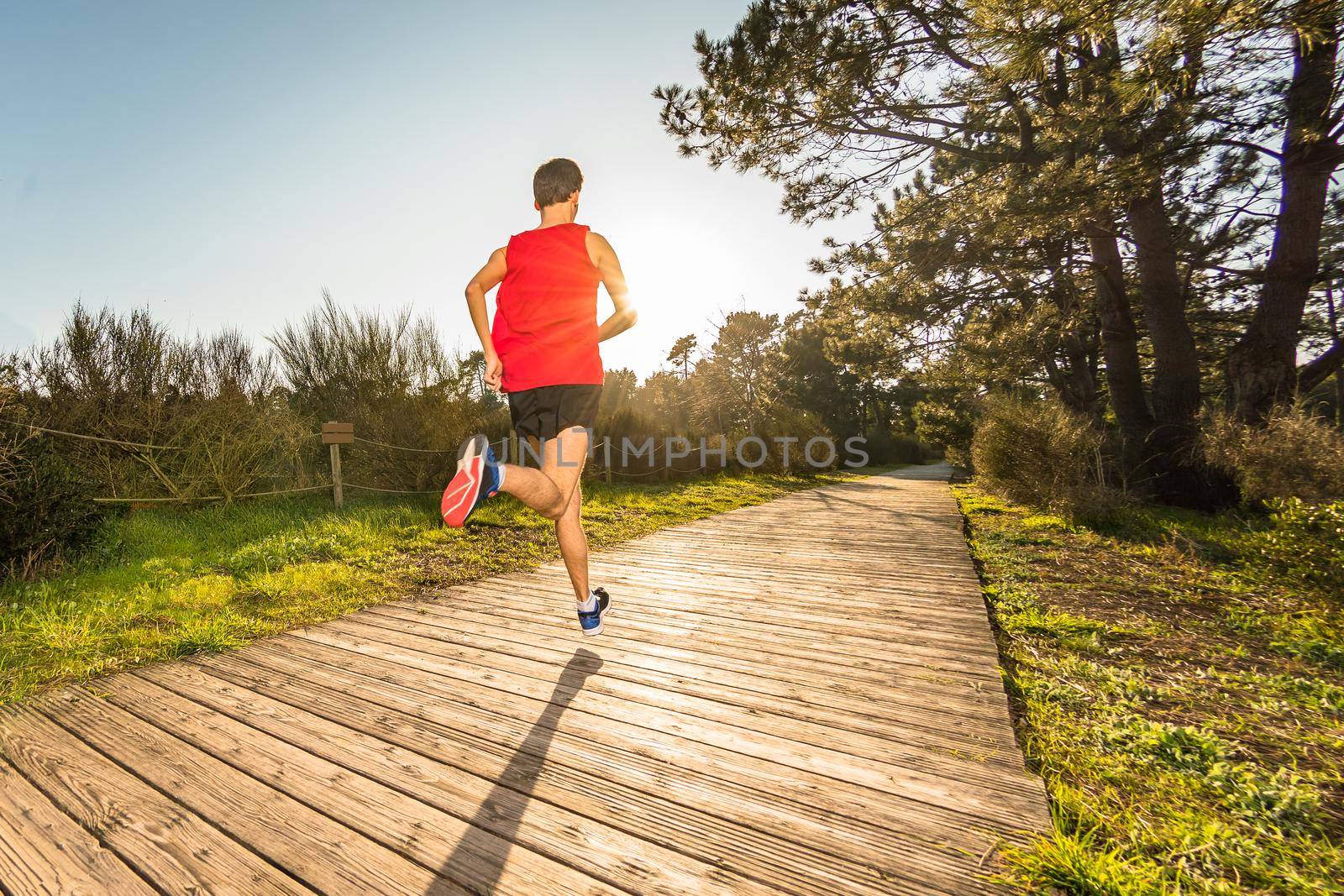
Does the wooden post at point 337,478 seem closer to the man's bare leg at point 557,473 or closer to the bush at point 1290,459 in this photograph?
the man's bare leg at point 557,473

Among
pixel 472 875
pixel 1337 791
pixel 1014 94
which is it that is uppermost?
pixel 1014 94

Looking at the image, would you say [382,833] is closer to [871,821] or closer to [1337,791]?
[871,821]

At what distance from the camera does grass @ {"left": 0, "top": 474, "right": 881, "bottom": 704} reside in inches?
89.5

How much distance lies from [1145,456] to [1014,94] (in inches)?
195

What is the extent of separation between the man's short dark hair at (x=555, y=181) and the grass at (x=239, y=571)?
233 centimetres

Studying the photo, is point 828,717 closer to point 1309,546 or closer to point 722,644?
point 722,644

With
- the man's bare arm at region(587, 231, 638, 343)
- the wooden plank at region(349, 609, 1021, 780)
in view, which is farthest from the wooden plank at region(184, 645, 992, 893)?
the man's bare arm at region(587, 231, 638, 343)

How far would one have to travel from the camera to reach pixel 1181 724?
1.60 m

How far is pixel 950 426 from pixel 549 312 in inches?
870

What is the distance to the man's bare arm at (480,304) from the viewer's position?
2357mm

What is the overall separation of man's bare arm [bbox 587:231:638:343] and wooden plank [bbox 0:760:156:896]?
6.50 ft

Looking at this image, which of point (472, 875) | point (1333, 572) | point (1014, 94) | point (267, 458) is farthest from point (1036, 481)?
point (267, 458)

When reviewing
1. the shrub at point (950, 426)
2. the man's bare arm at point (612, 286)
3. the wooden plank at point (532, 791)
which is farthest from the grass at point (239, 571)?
the shrub at point (950, 426)

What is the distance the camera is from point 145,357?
252 inches
